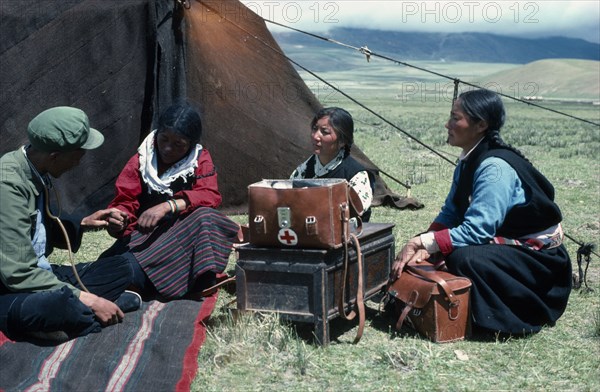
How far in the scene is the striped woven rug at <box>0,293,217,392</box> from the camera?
3383 millimetres

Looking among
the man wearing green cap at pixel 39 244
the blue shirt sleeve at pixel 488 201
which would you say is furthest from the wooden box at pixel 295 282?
the man wearing green cap at pixel 39 244

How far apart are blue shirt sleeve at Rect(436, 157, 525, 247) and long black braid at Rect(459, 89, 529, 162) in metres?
0.15

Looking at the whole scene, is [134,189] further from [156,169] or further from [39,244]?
[39,244]

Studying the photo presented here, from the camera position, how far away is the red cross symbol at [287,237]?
3895 mm

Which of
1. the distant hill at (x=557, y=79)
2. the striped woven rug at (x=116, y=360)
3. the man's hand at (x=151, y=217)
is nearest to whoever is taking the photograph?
the striped woven rug at (x=116, y=360)

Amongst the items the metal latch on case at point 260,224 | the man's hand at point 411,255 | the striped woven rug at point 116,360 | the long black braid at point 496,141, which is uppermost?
the long black braid at point 496,141

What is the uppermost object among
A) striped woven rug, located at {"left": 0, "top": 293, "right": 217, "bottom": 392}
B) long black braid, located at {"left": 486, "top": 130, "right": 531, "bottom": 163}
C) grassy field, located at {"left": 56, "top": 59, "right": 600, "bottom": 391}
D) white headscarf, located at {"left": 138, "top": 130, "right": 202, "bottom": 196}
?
long black braid, located at {"left": 486, "top": 130, "right": 531, "bottom": 163}

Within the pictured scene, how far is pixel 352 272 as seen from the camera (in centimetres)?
416

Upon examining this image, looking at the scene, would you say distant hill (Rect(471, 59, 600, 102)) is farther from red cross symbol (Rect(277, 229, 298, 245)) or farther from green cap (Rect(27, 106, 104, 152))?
green cap (Rect(27, 106, 104, 152))

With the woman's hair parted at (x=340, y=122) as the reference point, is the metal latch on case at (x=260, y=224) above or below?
below

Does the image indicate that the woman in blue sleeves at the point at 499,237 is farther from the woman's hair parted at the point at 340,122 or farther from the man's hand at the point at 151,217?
the man's hand at the point at 151,217

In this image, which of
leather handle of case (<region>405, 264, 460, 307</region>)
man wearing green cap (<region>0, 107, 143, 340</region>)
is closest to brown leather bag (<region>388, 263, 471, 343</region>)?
leather handle of case (<region>405, 264, 460, 307</region>)

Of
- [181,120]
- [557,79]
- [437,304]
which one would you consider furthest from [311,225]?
[557,79]

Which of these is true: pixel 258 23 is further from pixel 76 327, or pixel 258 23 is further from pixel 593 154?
pixel 593 154
